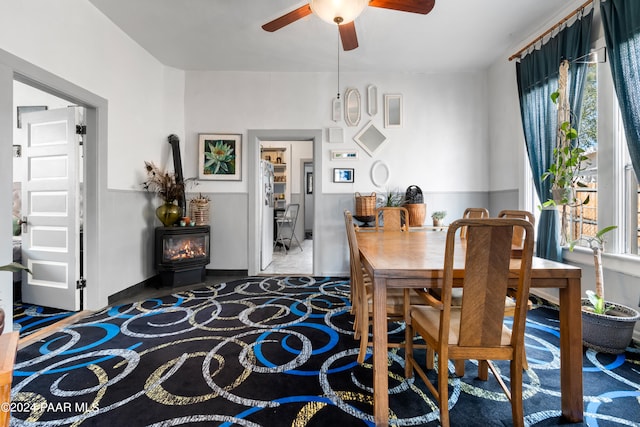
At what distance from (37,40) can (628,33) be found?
4713 mm

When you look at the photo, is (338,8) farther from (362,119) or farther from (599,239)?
(599,239)

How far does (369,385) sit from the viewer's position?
159 centimetres

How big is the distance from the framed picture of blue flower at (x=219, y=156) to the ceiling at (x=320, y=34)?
3.38ft

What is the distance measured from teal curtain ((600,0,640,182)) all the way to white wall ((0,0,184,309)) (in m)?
4.68

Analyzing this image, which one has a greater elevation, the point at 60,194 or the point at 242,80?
the point at 242,80

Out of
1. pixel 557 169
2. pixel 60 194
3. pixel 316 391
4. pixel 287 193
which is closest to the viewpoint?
pixel 316 391

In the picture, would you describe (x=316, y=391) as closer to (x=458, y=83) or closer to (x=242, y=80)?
(x=242, y=80)

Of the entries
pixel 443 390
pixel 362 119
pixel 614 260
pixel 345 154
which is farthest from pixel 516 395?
pixel 362 119

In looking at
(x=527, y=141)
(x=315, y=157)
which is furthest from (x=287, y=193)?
(x=527, y=141)

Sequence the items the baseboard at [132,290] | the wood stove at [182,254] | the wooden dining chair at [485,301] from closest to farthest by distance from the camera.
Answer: the wooden dining chair at [485,301], the baseboard at [132,290], the wood stove at [182,254]

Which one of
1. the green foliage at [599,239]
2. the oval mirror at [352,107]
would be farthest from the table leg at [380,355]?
the oval mirror at [352,107]

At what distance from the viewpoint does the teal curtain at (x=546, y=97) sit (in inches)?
97.3

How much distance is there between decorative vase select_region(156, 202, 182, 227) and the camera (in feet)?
11.2

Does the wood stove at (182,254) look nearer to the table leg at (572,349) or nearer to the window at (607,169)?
the table leg at (572,349)
